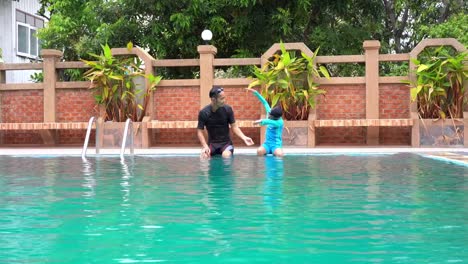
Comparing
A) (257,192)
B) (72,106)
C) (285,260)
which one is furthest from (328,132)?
(285,260)

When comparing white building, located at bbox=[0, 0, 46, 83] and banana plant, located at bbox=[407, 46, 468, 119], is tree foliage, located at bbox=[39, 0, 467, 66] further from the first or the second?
banana plant, located at bbox=[407, 46, 468, 119]

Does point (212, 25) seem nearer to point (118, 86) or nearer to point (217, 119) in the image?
point (118, 86)

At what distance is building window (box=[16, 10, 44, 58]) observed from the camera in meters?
27.8

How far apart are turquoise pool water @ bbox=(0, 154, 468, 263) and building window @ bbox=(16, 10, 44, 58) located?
18746mm

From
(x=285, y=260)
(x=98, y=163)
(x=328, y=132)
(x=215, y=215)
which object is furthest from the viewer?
(x=328, y=132)

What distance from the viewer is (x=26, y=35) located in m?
28.5

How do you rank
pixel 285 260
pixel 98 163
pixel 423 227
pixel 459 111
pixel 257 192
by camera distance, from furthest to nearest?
pixel 459 111 < pixel 98 163 < pixel 257 192 < pixel 423 227 < pixel 285 260

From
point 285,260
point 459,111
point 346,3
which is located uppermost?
point 346,3

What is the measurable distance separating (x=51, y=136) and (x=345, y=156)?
8.31 metres

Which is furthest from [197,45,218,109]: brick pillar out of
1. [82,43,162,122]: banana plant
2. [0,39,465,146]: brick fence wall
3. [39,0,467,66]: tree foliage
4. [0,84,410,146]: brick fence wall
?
[39,0,467,66]: tree foliage

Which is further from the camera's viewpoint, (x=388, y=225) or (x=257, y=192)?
(x=257, y=192)

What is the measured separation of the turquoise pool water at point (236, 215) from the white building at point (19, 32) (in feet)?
57.7

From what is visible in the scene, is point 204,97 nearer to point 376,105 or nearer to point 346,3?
point 376,105

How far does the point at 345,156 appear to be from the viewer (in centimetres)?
1309
